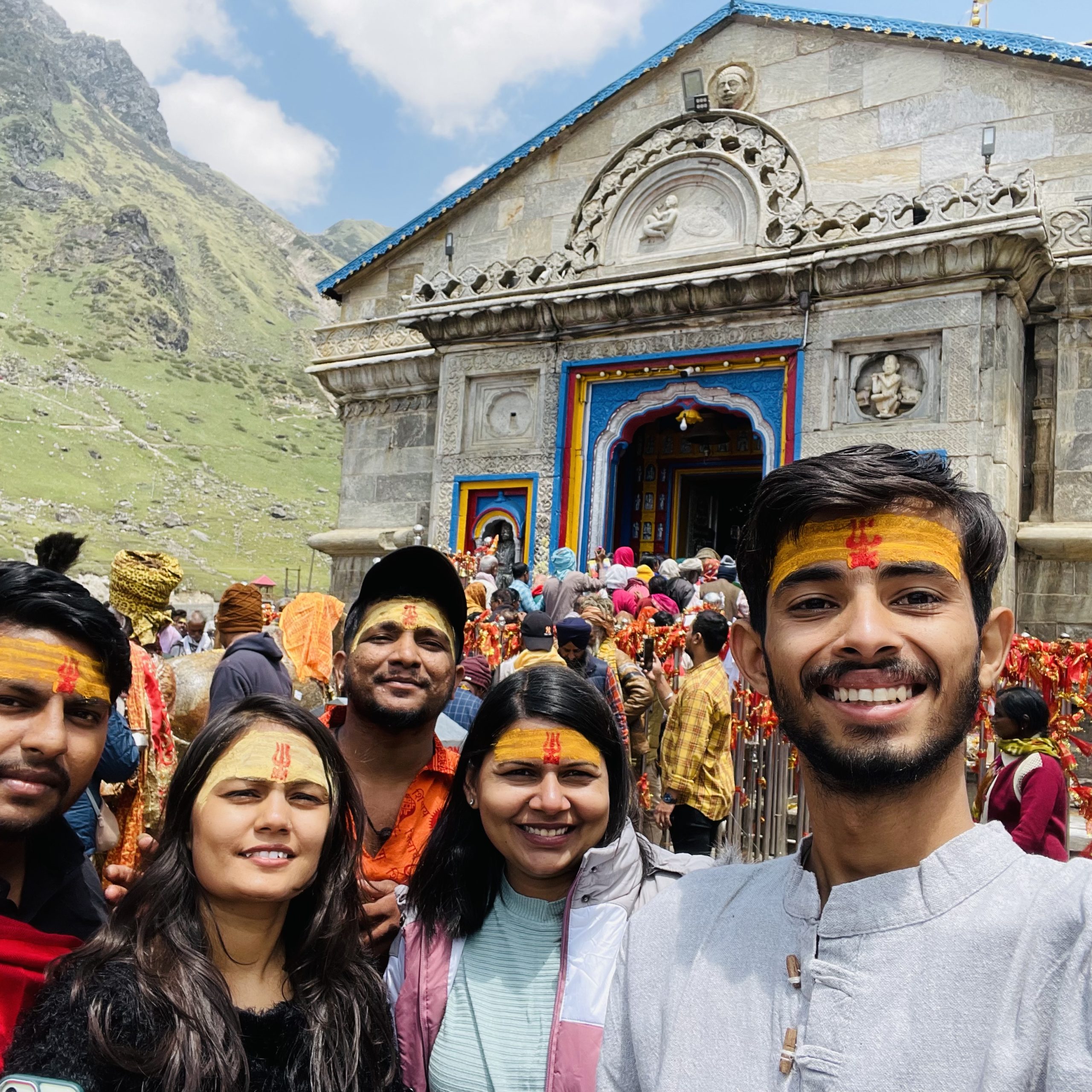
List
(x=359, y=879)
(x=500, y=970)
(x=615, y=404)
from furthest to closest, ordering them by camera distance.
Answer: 1. (x=615, y=404)
2. (x=359, y=879)
3. (x=500, y=970)

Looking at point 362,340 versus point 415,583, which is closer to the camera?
point 415,583

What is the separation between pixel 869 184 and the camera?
41.9 ft

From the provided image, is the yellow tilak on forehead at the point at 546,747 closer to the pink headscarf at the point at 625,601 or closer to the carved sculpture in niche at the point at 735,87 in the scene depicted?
the pink headscarf at the point at 625,601

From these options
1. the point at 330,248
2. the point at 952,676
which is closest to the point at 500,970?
the point at 952,676

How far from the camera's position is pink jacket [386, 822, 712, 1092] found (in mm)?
2059

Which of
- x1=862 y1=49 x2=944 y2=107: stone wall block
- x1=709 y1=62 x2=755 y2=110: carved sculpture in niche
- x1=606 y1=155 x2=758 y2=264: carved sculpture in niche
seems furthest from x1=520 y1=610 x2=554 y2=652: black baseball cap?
x1=709 y1=62 x2=755 y2=110: carved sculpture in niche

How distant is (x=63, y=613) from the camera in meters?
2.34

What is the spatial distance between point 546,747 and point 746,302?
36.8 ft

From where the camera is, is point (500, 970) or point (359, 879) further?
point (359, 879)

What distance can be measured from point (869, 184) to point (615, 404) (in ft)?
14.7

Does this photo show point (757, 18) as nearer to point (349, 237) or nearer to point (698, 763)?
point (698, 763)

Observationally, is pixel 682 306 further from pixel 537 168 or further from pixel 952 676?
pixel 952 676

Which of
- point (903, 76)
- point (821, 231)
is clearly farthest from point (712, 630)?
point (903, 76)

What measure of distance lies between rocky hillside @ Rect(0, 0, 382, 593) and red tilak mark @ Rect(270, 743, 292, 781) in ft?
112
